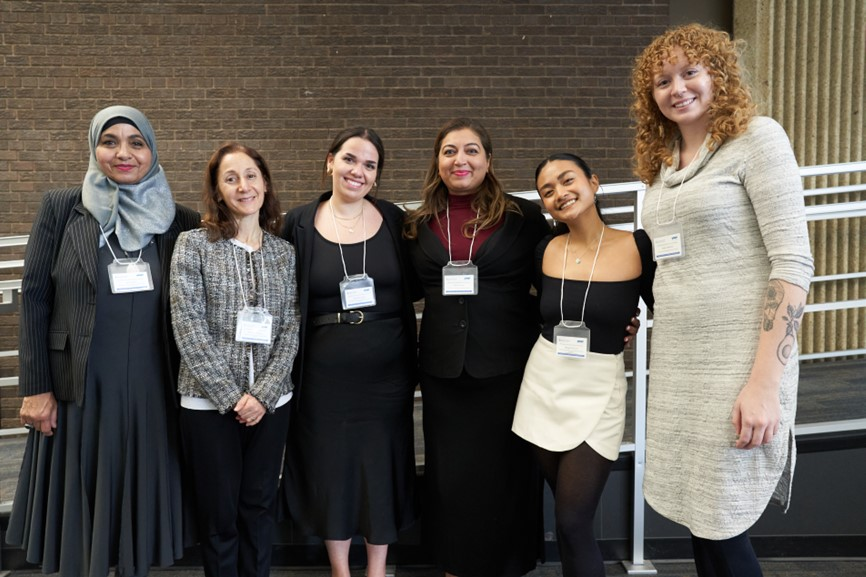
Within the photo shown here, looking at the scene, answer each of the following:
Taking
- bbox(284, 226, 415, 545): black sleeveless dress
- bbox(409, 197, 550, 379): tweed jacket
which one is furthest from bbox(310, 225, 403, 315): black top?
bbox(409, 197, 550, 379): tweed jacket

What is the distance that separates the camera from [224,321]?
6.30 feet

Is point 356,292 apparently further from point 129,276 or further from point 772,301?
point 772,301

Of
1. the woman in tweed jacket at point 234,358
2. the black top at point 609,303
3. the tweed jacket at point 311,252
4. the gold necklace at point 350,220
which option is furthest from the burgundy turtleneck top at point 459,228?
the woman in tweed jacket at point 234,358

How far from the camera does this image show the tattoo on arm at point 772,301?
54.0 inches

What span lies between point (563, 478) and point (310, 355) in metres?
0.91

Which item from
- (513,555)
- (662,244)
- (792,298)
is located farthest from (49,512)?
(792,298)

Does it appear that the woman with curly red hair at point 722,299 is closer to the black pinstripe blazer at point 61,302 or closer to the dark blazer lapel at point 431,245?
the dark blazer lapel at point 431,245

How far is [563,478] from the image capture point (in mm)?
1794

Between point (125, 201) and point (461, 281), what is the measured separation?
1109 millimetres

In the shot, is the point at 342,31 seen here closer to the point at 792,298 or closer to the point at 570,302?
the point at 570,302

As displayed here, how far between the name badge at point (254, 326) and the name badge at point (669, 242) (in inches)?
46.0

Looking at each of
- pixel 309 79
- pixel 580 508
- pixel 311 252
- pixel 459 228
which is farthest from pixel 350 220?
pixel 309 79

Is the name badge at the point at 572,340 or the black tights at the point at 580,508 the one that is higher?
the name badge at the point at 572,340

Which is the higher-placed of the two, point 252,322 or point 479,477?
point 252,322
